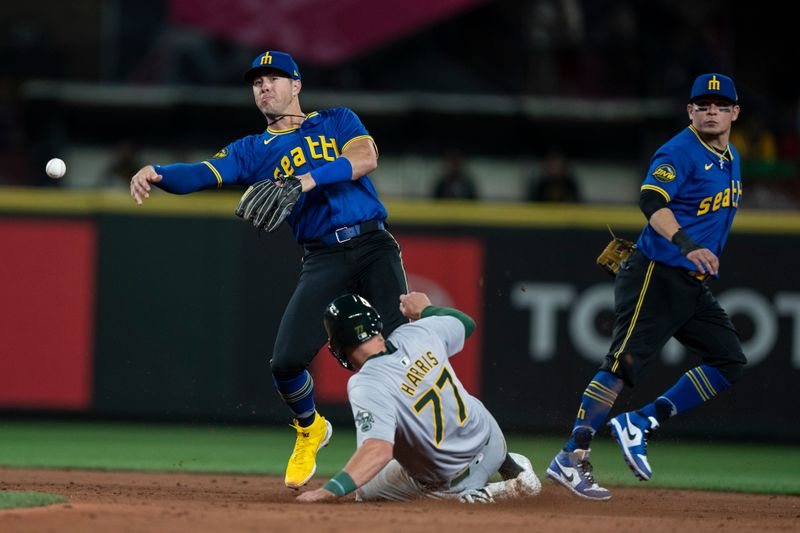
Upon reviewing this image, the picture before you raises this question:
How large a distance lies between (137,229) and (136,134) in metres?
4.20

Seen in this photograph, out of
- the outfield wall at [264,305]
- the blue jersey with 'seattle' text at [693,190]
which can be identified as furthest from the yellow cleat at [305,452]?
the outfield wall at [264,305]

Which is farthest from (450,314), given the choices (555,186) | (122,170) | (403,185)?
(403,185)

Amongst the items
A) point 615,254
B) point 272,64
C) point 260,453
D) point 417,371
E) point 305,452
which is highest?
point 272,64

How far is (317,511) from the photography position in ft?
17.3

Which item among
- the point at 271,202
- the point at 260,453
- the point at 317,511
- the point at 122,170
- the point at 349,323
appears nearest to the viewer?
the point at 317,511

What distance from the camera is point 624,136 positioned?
46.2ft

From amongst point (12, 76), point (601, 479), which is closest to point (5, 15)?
point (12, 76)

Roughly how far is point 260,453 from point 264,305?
1.58 meters

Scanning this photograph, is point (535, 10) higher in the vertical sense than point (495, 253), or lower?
higher

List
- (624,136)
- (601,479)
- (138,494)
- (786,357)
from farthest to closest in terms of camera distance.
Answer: (624,136) → (786,357) → (601,479) → (138,494)

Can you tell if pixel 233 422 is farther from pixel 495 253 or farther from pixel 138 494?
pixel 138 494

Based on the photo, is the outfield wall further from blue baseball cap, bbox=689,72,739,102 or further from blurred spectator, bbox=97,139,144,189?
blue baseball cap, bbox=689,72,739,102

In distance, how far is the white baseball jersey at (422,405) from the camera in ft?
17.6

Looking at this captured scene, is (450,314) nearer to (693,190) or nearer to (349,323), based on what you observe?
(349,323)
